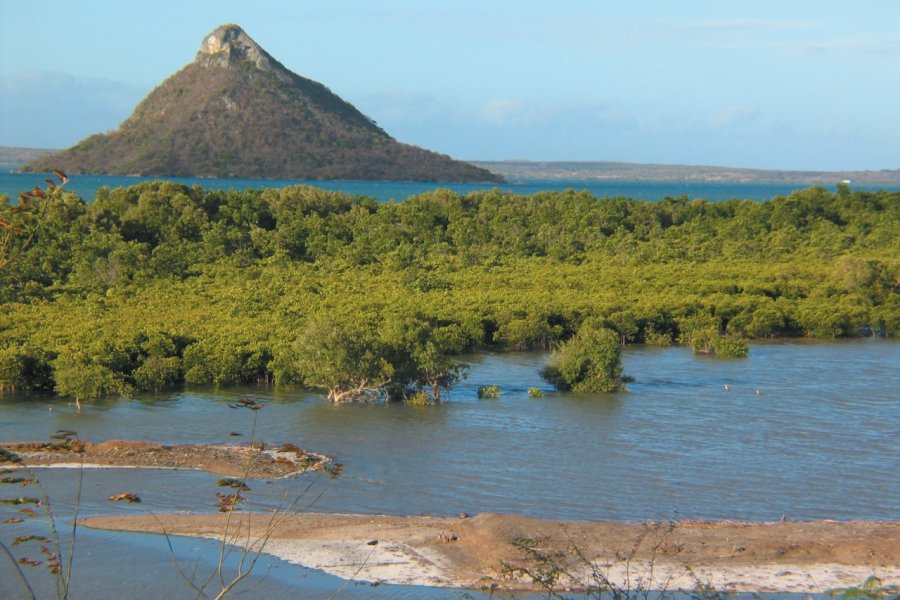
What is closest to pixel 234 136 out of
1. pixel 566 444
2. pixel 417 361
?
pixel 417 361

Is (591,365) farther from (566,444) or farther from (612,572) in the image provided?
(612,572)

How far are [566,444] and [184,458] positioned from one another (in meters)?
6.32

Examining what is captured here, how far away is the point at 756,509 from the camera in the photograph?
14.9 m

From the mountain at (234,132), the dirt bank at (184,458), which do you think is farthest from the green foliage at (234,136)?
the dirt bank at (184,458)

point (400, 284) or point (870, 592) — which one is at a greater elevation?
point (870, 592)

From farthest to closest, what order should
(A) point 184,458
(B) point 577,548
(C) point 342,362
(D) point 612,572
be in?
(C) point 342,362 → (A) point 184,458 → (D) point 612,572 → (B) point 577,548

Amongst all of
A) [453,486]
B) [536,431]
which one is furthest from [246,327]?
[453,486]

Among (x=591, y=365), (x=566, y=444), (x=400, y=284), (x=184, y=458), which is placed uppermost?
(x=400, y=284)

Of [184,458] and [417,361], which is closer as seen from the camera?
[184,458]

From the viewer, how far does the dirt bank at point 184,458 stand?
15664mm

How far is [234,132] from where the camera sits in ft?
406

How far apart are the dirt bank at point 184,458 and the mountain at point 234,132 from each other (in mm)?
102654

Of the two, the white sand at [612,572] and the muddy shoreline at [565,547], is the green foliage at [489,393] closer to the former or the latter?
the muddy shoreline at [565,547]

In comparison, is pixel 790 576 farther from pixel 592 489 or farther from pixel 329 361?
pixel 329 361
